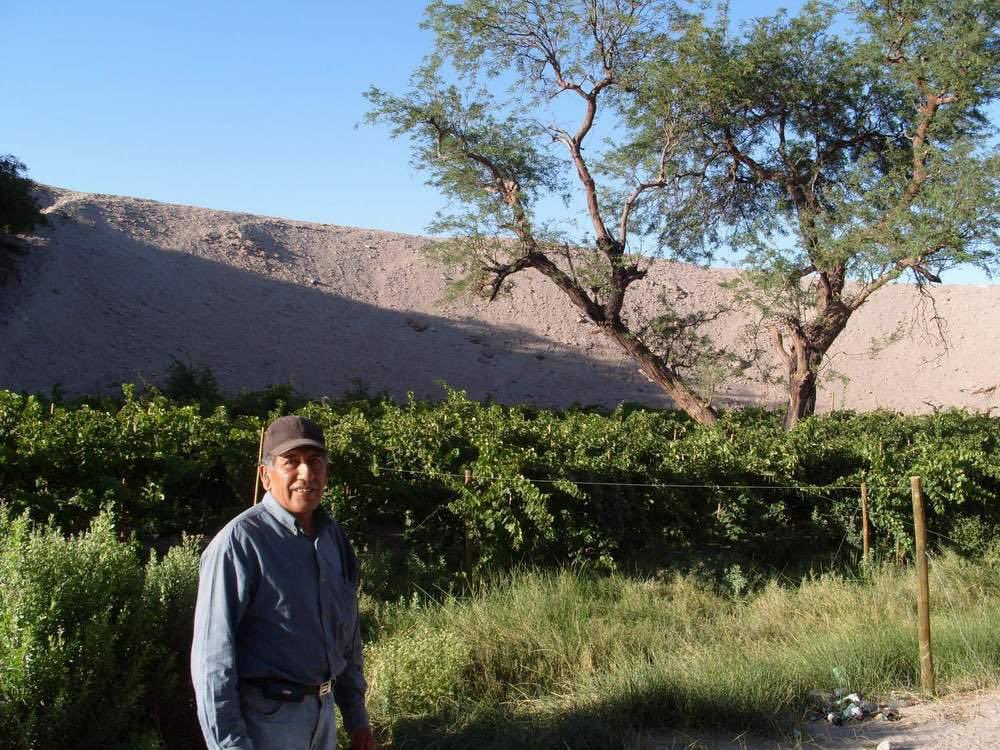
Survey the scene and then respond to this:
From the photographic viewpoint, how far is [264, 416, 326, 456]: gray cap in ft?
10.7

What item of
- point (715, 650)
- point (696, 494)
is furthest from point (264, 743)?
point (696, 494)

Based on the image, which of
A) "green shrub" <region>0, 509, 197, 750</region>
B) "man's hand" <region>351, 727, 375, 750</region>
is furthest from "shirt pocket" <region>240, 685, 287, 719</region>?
"green shrub" <region>0, 509, 197, 750</region>

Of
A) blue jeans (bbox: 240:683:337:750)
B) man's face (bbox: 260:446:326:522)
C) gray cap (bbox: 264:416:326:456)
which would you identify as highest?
gray cap (bbox: 264:416:326:456)

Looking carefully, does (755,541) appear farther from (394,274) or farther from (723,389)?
(394,274)

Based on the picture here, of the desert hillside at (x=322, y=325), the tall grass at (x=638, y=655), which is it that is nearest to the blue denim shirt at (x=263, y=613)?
the tall grass at (x=638, y=655)

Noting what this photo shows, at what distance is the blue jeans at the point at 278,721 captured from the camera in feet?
9.96

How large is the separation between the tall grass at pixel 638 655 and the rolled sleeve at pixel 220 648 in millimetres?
2588

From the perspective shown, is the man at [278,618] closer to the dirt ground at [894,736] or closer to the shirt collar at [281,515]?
the shirt collar at [281,515]

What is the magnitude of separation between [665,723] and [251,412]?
11770mm

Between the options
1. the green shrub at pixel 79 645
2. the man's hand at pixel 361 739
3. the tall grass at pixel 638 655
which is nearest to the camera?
the man's hand at pixel 361 739

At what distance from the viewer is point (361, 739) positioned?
3.38 m

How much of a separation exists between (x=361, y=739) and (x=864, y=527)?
7.76 m

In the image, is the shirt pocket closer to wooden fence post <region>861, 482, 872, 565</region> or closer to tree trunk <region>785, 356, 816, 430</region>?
wooden fence post <region>861, 482, 872, 565</region>

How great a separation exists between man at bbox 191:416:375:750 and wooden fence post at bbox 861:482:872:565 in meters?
7.57
